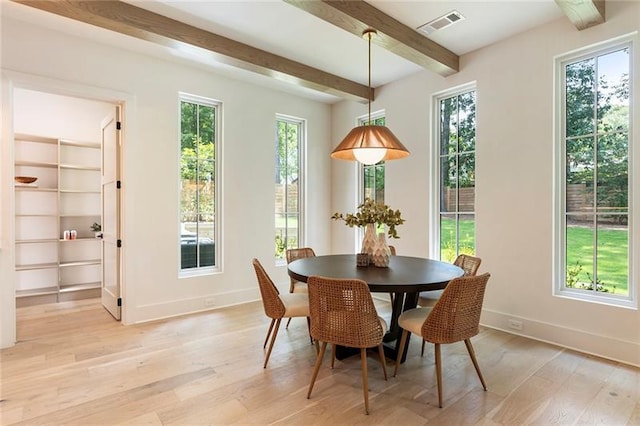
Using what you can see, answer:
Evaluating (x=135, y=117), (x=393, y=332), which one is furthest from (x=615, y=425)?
(x=135, y=117)

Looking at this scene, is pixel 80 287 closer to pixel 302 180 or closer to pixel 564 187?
pixel 302 180

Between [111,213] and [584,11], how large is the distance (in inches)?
198

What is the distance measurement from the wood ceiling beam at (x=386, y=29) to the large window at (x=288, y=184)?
89.2 inches

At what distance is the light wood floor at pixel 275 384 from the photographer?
2021mm

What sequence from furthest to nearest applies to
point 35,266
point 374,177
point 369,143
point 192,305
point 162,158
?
point 374,177 → point 35,266 → point 192,305 → point 162,158 → point 369,143

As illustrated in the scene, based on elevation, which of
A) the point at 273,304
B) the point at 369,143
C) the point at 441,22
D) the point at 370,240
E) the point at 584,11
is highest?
the point at 441,22

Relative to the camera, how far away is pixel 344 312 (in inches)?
81.4

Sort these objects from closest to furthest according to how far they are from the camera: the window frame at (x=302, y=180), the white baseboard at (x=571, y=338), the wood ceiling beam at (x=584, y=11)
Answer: the wood ceiling beam at (x=584, y=11) → the white baseboard at (x=571, y=338) → the window frame at (x=302, y=180)

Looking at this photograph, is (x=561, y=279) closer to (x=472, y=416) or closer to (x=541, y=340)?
(x=541, y=340)

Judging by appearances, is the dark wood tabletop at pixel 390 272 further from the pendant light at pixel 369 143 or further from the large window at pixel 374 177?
the large window at pixel 374 177

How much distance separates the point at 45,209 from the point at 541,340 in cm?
628

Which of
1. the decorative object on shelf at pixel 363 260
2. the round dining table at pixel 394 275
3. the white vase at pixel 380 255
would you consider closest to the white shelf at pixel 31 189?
the round dining table at pixel 394 275

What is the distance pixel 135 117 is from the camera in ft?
12.2

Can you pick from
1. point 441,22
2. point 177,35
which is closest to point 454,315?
point 441,22
